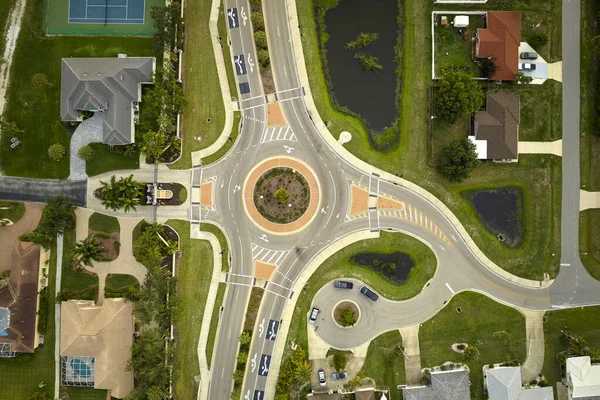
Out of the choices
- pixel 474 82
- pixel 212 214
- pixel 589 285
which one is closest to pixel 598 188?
pixel 589 285

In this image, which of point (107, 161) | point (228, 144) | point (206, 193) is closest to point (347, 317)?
point (206, 193)

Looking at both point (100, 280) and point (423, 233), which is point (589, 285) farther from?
point (100, 280)

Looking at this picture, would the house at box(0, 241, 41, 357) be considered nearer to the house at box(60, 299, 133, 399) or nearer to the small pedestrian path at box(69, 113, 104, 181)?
the house at box(60, 299, 133, 399)

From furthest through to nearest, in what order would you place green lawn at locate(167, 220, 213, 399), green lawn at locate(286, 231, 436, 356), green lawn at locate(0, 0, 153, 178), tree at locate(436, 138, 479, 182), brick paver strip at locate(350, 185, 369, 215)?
1. green lawn at locate(0, 0, 153, 178)
2. brick paver strip at locate(350, 185, 369, 215)
3. green lawn at locate(167, 220, 213, 399)
4. green lawn at locate(286, 231, 436, 356)
5. tree at locate(436, 138, 479, 182)

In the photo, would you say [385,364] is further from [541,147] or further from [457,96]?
[457,96]

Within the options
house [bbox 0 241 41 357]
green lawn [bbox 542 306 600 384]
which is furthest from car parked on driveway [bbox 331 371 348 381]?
house [bbox 0 241 41 357]
